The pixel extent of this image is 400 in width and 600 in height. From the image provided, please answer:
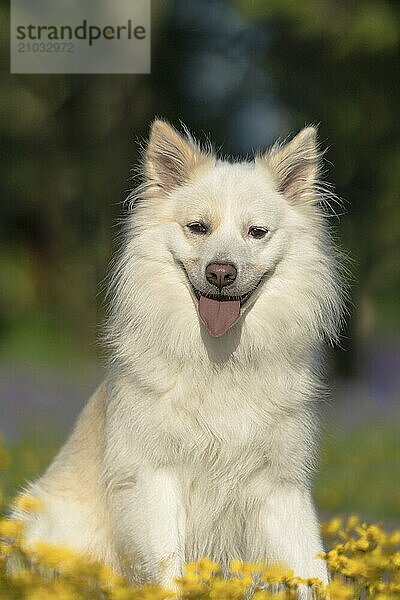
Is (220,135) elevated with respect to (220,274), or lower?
elevated

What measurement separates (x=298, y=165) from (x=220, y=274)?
800mm

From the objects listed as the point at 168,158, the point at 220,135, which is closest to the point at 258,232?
the point at 168,158

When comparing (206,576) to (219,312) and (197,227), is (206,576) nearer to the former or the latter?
(219,312)

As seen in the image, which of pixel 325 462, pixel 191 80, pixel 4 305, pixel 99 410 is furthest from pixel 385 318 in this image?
pixel 99 410

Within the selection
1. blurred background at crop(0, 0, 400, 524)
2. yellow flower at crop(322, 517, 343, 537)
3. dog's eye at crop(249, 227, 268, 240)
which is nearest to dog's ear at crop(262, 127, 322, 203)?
dog's eye at crop(249, 227, 268, 240)

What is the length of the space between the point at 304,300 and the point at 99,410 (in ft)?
3.97

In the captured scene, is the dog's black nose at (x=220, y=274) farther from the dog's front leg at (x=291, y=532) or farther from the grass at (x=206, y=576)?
the grass at (x=206, y=576)

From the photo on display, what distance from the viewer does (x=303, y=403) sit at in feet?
15.0

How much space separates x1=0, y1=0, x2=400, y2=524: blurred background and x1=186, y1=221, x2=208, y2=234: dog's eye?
5.12 m

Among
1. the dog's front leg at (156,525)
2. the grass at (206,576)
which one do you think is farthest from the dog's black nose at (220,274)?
the grass at (206,576)

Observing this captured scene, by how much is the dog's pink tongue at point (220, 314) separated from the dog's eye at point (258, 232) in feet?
1.02

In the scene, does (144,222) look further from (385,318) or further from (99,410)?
(385,318)

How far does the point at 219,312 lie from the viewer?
14.7 ft

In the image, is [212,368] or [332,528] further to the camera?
[332,528]
